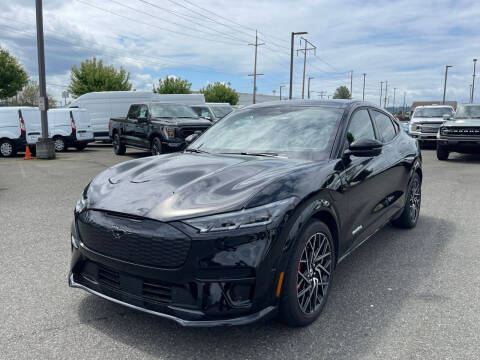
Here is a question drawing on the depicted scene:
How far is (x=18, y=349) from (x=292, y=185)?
2049mm

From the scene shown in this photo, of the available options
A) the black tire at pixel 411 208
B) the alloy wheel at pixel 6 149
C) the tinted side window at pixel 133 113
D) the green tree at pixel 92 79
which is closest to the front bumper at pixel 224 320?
the black tire at pixel 411 208

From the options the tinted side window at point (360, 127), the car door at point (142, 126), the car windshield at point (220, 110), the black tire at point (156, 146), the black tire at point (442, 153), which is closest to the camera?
the tinted side window at point (360, 127)

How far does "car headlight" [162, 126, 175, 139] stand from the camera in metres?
13.2

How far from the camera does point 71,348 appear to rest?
2787mm

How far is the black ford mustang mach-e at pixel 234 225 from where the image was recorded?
254cm

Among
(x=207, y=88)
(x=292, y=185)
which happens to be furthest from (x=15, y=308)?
(x=207, y=88)

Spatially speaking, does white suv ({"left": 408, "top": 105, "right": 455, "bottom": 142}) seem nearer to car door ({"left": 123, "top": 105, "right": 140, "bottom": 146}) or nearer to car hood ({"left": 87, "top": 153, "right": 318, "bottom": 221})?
car door ({"left": 123, "top": 105, "right": 140, "bottom": 146})

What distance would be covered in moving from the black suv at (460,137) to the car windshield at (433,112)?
5513 millimetres

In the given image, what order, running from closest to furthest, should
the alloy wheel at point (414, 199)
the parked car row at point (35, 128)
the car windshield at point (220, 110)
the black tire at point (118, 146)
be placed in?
the alloy wheel at point (414, 199) < the black tire at point (118, 146) < the parked car row at point (35, 128) < the car windshield at point (220, 110)

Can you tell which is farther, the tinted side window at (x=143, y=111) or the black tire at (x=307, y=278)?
the tinted side window at (x=143, y=111)

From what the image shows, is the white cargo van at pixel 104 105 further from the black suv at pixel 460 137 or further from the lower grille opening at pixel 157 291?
the lower grille opening at pixel 157 291

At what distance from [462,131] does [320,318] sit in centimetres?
1209

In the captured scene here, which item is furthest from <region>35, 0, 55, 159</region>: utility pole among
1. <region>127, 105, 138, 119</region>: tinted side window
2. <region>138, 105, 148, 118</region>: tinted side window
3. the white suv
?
the white suv

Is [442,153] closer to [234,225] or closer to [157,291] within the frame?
[234,225]
